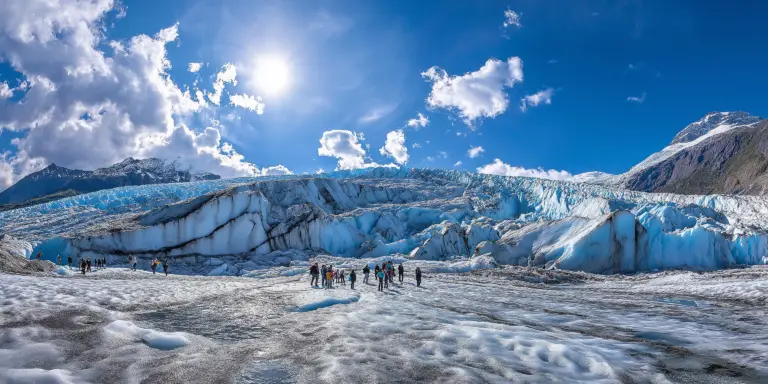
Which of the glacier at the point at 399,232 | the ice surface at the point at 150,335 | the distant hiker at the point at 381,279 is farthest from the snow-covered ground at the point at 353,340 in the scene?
the glacier at the point at 399,232

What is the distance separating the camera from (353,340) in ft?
29.3

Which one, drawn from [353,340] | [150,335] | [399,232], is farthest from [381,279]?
[399,232]

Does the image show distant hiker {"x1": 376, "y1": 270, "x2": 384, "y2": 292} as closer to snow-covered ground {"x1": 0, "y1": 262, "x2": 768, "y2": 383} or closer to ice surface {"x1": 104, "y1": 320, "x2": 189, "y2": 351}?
snow-covered ground {"x1": 0, "y1": 262, "x2": 768, "y2": 383}

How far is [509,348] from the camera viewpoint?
879 cm

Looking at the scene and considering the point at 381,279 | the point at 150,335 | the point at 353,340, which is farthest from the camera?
the point at 381,279

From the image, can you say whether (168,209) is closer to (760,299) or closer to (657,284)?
(657,284)

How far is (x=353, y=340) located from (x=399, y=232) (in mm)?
54073

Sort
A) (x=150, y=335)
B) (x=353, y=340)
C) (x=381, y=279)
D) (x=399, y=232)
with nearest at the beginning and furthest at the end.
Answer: (x=150, y=335) → (x=353, y=340) → (x=381, y=279) → (x=399, y=232)

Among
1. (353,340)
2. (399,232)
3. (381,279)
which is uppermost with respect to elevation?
(399,232)

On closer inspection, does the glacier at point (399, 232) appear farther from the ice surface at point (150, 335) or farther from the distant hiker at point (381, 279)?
the ice surface at point (150, 335)

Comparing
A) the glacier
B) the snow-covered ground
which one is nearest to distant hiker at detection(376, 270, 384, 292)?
the snow-covered ground

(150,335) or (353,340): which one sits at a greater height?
(150,335)

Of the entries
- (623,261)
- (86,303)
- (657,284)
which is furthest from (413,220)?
(86,303)

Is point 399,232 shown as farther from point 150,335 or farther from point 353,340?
point 150,335
